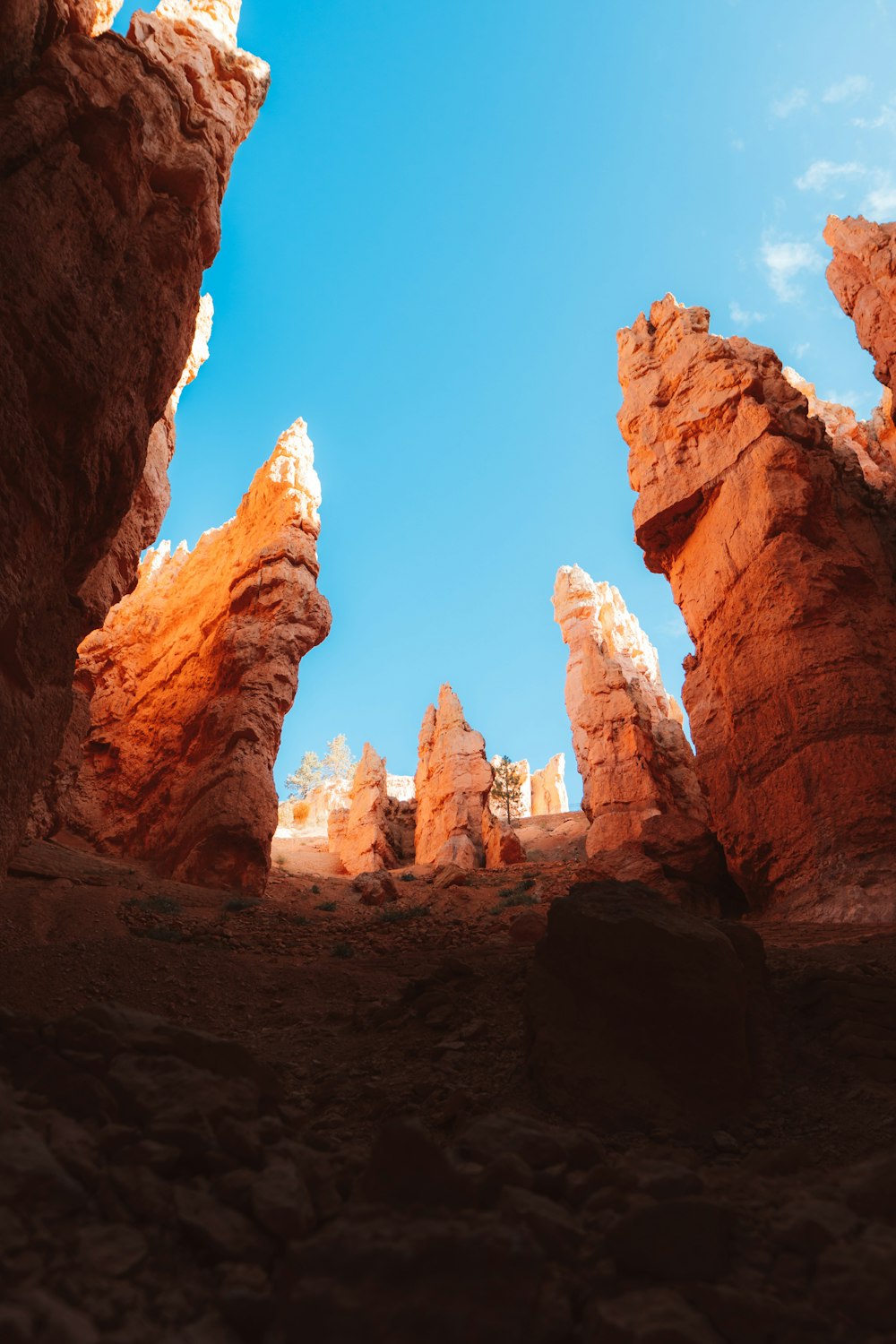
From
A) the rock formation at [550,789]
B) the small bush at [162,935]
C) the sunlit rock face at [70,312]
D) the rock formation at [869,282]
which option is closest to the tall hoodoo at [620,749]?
the rock formation at [869,282]

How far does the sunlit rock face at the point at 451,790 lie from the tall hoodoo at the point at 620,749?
20.1 ft

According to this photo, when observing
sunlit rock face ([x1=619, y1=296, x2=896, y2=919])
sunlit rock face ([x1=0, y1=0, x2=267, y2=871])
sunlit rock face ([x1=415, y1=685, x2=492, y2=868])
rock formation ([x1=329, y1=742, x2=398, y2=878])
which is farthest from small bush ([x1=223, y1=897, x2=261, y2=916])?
sunlit rock face ([x1=415, y1=685, x2=492, y2=868])

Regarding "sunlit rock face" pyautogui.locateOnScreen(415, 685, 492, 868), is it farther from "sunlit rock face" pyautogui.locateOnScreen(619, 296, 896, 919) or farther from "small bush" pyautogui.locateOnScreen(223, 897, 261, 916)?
"small bush" pyautogui.locateOnScreen(223, 897, 261, 916)

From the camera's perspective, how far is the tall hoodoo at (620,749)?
29719 millimetres

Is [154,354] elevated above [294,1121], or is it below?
above

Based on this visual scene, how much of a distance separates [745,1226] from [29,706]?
7.65m

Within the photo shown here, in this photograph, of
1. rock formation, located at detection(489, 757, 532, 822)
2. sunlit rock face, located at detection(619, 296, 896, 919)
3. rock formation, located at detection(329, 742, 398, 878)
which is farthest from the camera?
rock formation, located at detection(489, 757, 532, 822)

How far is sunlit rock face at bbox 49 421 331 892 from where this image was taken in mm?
17594

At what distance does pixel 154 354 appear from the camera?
8719 mm

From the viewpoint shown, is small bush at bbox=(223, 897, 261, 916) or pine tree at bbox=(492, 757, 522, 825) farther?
pine tree at bbox=(492, 757, 522, 825)

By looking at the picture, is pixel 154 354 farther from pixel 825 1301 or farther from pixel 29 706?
pixel 825 1301

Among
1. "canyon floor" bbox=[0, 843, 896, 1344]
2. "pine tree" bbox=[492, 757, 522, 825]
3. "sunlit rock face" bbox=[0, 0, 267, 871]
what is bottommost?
"canyon floor" bbox=[0, 843, 896, 1344]

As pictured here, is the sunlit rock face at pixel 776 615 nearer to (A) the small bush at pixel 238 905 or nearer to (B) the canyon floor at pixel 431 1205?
(B) the canyon floor at pixel 431 1205

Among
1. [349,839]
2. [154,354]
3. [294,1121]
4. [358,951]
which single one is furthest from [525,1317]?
[349,839]
